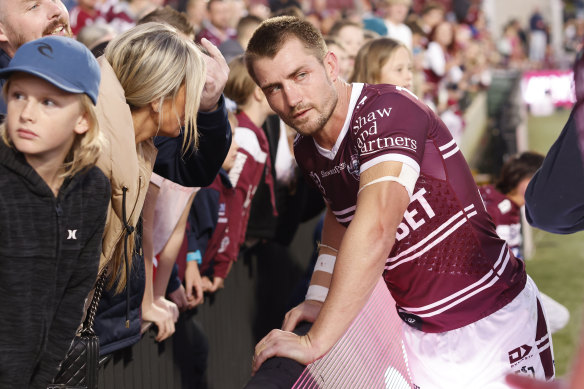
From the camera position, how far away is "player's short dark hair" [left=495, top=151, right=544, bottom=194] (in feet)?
17.9

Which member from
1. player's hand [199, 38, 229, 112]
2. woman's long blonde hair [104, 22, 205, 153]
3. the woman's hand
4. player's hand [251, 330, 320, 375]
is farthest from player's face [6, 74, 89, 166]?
the woman's hand

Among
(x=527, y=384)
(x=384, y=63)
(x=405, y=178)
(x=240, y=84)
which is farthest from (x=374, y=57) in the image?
(x=527, y=384)

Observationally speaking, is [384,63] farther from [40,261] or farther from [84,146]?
[40,261]

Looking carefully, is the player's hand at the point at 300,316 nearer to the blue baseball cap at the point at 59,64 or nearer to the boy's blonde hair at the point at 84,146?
the boy's blonde hair at the point at 84,146

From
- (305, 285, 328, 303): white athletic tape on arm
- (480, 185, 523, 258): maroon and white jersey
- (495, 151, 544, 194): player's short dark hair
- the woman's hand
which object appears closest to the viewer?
(305, 285, 328, 303): white athletic tape on arm

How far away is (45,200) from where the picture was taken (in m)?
2.04

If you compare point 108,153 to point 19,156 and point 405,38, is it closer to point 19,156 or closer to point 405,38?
point 19,156

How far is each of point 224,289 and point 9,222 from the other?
2.69 metres

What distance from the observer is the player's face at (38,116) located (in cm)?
203

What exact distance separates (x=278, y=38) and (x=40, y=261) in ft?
3.86

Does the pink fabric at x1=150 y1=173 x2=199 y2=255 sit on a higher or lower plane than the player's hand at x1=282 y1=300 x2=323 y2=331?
lower

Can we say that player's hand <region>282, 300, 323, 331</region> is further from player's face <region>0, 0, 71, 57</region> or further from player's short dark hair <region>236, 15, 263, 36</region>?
player's short dark hair <region>236, 15, 263, 36</region>

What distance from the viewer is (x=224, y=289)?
182 inches

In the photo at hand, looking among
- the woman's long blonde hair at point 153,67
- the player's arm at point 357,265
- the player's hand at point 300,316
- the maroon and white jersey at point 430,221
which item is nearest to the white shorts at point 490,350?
the maroon and white jersey at point 430,221
